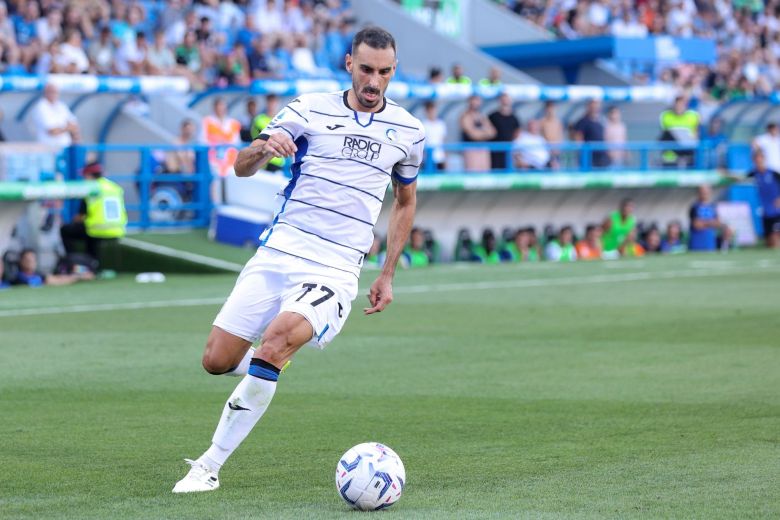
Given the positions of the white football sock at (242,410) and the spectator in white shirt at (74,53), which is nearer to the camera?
the white football sock at (242,410)

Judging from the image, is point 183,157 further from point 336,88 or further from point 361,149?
point 361,149

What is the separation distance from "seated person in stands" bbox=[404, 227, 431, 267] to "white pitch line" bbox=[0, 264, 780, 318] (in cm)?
373

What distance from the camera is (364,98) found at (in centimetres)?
738

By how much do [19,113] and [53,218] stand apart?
351cm

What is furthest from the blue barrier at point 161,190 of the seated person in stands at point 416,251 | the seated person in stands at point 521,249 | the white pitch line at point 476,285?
the seated person in stands at point 521,249

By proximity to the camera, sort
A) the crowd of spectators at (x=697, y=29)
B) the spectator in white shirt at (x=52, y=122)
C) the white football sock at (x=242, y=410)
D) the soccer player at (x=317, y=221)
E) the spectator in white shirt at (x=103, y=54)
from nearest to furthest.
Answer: the white football sock at (x=242, y=410)
the soccer player at (x=317, y=221)
the spectator in white shirt at (x=52, y=122)
the spectator in white shirt at (x=103, y=54)
the crowd of spectators at (x=697, y=29)

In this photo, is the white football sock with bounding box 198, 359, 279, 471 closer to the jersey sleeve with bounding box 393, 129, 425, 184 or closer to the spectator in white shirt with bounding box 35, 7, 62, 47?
the jersey sleeve with bounding box 393, 129, 425, 184

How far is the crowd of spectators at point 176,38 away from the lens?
950 inches

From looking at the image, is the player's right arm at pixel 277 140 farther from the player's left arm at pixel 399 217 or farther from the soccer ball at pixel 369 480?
the soccer ball at pixel 369 480

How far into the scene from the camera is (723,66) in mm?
39344

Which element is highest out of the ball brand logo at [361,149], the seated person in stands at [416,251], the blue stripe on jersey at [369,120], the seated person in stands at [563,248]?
the blue stripe on jersey at [369,120]

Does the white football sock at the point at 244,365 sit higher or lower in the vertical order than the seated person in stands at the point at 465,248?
higher

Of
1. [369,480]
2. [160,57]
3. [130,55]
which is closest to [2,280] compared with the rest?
[130,55]

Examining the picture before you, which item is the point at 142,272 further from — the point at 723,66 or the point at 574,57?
the point at 723,66
